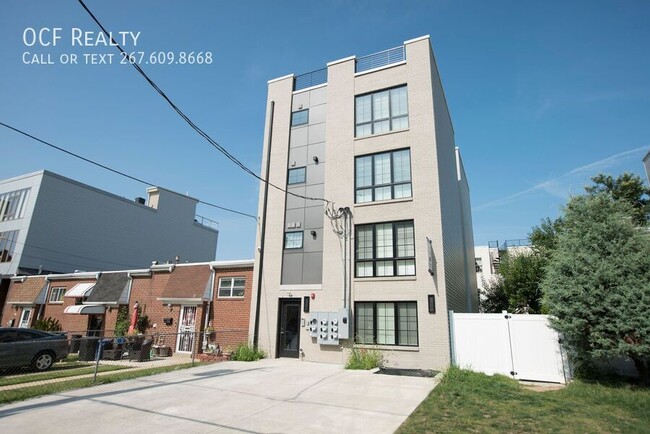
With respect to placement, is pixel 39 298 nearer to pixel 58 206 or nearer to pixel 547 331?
pixel 58 206

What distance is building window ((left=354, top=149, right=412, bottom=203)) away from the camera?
14820 mm

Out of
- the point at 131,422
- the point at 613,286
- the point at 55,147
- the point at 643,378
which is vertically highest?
the point at 55,147

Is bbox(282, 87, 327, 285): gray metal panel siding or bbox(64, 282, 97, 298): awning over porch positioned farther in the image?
bbox(64, 282, 97, 298): awning over porch

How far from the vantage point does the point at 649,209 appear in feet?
77.8

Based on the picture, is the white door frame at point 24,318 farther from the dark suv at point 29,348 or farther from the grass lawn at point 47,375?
the grass lawn at point 47,375

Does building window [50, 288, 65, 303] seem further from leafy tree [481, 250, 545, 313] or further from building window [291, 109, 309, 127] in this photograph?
leafy tree [481, 250, 545, 313]

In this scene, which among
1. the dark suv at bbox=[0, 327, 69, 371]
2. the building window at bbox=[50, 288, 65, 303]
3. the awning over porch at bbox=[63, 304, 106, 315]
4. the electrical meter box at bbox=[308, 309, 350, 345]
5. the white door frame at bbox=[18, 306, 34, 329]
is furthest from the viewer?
the white door frame at bbox=[18, 306, 34, 329]

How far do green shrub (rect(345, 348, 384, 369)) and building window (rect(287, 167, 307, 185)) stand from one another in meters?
8.09

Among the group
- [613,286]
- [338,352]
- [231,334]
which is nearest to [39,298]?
[231,334]

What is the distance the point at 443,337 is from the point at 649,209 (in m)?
21.5

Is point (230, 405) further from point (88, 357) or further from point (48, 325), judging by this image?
point (48, 325)

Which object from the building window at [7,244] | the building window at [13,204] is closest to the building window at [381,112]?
the building window at [13,204]

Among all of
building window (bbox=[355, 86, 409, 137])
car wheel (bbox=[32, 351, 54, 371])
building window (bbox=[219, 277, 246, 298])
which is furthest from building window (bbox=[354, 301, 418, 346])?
car wheel (bbox=[32, 351, 54, 371])

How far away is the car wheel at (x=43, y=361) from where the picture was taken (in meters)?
13.2
